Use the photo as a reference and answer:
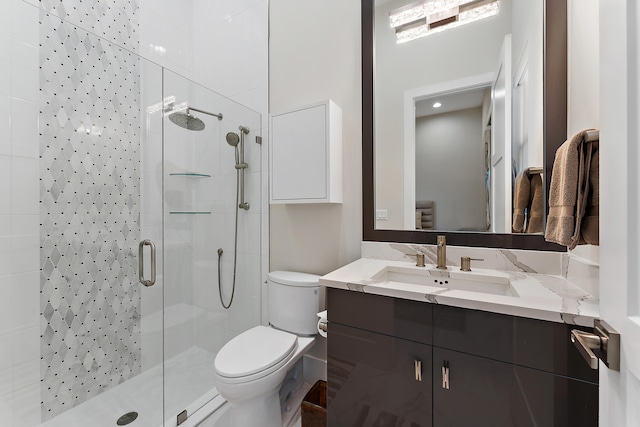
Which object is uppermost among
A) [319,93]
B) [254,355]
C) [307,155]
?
[319,93]

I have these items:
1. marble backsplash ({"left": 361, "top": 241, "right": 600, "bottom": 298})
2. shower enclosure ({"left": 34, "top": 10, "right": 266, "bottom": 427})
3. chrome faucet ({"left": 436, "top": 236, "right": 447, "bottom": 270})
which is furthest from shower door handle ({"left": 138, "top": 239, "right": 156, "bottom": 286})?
chrome faucet ({"left": 436, "top": 236, "right": 447, "bottom": 270})

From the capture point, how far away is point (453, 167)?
1.38 meters

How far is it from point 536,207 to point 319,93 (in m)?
1.28

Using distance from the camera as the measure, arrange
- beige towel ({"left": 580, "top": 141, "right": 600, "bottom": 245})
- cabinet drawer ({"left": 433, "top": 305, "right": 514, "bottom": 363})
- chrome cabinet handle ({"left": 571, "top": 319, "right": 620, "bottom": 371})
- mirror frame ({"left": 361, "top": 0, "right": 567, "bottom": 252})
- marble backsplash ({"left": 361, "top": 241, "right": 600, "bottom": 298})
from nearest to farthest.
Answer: chrome cabinet handle ({"left": 571, "top": 319, "right": 620, "bottom": 371})
beige towel ({"left": 580, "top": 141, "right": 600, "bottom": 245})
cabinet drawer ({"left": 433, "top": 305, "right": 514, "bottom": 363})
marble backsplash ({"left": 361, "top": 241, "right": 600, "bottom": 298})
mirror frame ({"left": 361, "top": 0, "right": 567, "bottom": 252})

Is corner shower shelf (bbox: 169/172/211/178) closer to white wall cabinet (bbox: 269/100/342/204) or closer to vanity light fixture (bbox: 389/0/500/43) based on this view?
white wall cabinet (bbox: 269/100/342/204)

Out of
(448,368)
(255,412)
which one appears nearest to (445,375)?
(448,368)

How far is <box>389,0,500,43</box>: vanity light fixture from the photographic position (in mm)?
1316

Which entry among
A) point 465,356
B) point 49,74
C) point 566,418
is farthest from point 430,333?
point 49,74

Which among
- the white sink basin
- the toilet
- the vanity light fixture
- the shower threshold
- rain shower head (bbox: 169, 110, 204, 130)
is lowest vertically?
the shower threshold

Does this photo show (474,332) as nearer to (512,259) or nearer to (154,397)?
(512,259)

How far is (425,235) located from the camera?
142 cm

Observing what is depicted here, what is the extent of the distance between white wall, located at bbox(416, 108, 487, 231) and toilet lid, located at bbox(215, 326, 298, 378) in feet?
3.21

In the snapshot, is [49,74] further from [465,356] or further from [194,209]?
[465,356]

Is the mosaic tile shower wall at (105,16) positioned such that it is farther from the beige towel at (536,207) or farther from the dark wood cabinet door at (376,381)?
the beige towel at (536,207)
